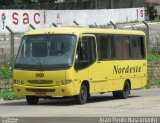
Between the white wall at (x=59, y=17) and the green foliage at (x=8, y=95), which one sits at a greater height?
the white wall at (x=59, y=17)

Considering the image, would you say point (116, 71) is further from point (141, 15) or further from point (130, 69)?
point (141, 15)

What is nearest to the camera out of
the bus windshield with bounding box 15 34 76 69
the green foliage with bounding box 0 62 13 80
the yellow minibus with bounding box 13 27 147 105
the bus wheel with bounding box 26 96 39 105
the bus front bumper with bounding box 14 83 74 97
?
the bus front bumper with bounding box 14 83 74 97

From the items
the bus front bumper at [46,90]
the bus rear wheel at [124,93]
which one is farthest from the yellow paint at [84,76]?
the bus rear wheel at [124,93]

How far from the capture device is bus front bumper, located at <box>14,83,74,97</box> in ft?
73.7

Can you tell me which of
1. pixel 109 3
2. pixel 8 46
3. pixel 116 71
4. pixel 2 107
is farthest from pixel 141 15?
pixel 2 107

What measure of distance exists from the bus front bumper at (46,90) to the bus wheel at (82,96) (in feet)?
2.34

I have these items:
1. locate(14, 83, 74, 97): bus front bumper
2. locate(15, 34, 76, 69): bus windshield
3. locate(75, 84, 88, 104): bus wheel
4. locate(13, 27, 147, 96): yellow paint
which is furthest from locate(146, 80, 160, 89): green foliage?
locate(14, 83, 74, 97): bus front bumper

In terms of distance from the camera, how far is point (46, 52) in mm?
23047

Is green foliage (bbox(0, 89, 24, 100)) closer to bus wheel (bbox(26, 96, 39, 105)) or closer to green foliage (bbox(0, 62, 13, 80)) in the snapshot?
green foliage (bbox(0, 62, 13, 80))

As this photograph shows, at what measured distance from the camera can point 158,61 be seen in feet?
124

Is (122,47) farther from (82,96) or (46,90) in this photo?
(46,90)

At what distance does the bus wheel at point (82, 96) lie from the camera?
23250 millimetres

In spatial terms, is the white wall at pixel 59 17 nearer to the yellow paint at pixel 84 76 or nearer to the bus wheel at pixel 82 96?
the yellow paint at pixel 84 76

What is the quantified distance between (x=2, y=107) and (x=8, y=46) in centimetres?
992
